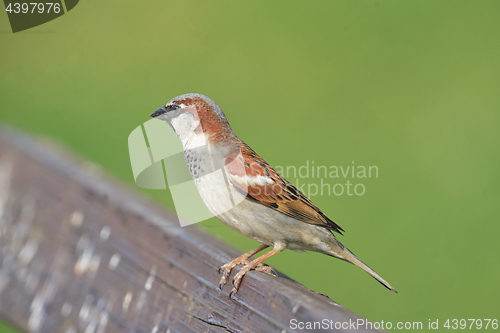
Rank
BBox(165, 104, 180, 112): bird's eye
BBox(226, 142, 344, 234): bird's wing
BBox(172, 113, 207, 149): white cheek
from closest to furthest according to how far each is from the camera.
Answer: BBox(165, 104, 180, 112): bird's eye → BBox(172, 113, 207, 149): white cheek → BBox(226, 142, 344, 234): bird's wing

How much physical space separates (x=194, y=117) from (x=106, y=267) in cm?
70

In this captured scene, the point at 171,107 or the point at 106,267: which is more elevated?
the point at 171,107

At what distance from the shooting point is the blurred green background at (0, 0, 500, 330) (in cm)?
466

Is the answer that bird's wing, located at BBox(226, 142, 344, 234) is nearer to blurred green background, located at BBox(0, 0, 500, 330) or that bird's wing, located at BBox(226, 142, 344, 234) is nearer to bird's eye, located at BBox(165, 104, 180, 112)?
bird's eye, located at BBox(165, 104, 180, 112)

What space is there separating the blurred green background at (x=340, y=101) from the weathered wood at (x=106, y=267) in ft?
7.90

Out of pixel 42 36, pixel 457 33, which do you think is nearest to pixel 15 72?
pixel 42 36

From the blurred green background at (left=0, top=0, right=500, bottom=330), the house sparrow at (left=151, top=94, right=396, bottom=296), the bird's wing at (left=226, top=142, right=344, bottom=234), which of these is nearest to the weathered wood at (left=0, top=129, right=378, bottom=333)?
the house sparrow at (left=151, top=94, right=396, bottom=296)

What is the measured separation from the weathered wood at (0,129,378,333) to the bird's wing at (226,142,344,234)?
44cm

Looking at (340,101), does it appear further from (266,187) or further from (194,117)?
(194,117)

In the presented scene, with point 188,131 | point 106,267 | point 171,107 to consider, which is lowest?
point 106,267

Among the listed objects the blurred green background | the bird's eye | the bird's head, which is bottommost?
the blurred green background

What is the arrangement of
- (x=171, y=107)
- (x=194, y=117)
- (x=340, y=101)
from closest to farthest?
(x=171, y=107), (x=194, y=117), (x=340, y=101)

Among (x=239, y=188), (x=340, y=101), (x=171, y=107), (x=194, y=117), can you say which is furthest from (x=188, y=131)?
(x=340, y=101)

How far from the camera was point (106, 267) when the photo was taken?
1976 mm
